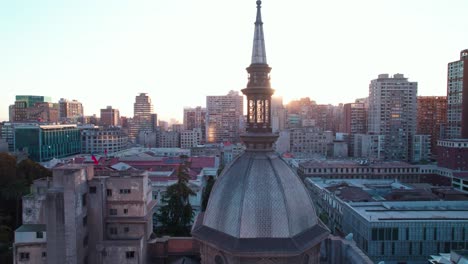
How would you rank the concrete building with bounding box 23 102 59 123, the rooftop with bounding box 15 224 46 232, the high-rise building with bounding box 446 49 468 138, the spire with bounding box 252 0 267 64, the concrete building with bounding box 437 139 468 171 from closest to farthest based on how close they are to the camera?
the spire with bounding box 252 0 267 64 → the rooftop with bounding box 15 224 46 232 → the concrete building with bounding box 437 139 468 171 → the high-rise building with bounding box 446 49 468 138 → the concrete building with bounding box 23 102 59 123

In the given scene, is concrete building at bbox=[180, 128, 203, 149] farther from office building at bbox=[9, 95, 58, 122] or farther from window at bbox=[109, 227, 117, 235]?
window at bbox=[109, 227, 117, 235]

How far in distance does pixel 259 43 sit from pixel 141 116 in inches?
6936

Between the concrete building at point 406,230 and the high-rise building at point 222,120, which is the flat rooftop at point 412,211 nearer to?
the concrete building at point 406,230

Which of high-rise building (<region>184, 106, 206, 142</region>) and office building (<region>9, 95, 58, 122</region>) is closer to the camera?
office building (<region>9, 95, 58, 122</region>)

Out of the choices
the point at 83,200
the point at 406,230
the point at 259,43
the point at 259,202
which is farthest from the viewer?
the point at 406,230

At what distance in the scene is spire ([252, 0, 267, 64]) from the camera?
19.2 m

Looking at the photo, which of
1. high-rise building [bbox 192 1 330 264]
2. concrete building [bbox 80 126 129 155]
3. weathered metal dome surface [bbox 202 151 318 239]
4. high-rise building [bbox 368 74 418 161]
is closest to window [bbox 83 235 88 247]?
high-rise building [bbox 192 1 330 264]

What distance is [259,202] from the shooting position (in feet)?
56.0

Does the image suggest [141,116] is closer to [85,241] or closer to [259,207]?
[85,241]

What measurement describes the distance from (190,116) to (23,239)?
16312cm

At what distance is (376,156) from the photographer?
328 feet

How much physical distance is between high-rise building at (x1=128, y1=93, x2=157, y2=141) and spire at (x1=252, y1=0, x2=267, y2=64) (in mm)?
170042

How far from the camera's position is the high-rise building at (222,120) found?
497 ft

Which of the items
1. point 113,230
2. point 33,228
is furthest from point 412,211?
point 33,228
